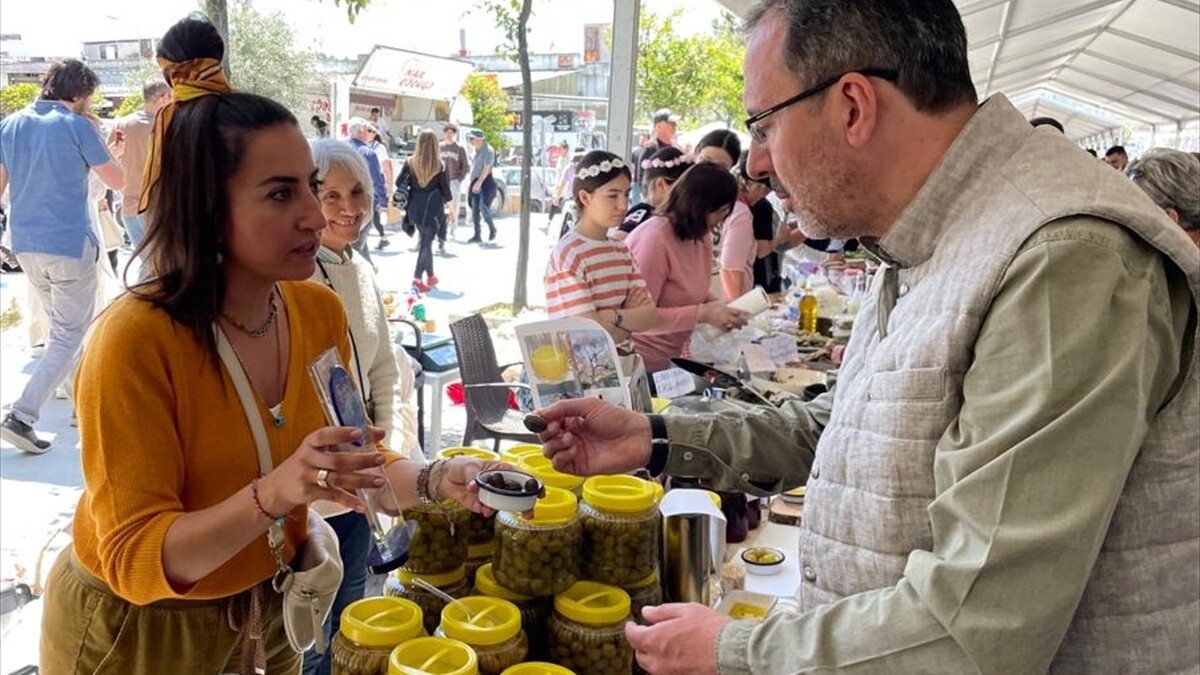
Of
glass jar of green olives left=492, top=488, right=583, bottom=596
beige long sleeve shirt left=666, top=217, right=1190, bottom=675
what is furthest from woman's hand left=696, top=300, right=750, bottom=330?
beige long sleeve shirt left=666, top=217, right=1190, bottom=675

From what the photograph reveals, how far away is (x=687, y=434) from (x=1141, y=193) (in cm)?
86

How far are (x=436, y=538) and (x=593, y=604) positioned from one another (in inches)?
12.5

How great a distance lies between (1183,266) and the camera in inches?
35.7

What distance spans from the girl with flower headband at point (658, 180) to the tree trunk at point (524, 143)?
1953 mm

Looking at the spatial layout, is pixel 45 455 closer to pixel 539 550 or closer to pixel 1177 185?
pixel 539 550

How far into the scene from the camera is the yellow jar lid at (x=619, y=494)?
1.61 m

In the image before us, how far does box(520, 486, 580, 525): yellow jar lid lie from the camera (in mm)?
1536

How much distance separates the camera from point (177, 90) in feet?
4.92

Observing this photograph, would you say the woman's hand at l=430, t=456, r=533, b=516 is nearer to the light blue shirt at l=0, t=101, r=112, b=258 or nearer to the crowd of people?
the crowd of people

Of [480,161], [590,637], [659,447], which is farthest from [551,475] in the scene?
[480,161]

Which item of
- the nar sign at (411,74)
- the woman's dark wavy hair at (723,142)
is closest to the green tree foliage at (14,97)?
the nar sign at (411,74)

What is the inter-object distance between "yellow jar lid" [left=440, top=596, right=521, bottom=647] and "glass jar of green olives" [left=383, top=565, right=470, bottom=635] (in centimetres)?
9

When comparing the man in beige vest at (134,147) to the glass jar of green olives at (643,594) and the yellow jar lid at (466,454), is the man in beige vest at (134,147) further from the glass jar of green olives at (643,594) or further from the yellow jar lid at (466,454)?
the glass jar of green olives at (643,594)

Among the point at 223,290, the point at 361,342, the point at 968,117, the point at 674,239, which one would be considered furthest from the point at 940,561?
the point at 674,239
